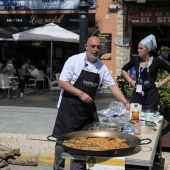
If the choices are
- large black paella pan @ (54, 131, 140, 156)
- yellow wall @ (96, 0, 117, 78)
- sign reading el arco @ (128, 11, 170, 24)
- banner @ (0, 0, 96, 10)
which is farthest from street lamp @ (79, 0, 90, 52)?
banner @ (0, 0, 96, 10)

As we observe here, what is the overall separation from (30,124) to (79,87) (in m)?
4.31

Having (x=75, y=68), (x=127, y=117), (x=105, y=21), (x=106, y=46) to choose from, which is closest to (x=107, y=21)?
(x=105, y=21)

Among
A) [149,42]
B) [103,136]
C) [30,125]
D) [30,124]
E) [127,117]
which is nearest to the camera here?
[103,136]

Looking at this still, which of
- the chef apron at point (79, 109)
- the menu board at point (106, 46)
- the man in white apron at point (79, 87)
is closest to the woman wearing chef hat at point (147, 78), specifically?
the man in white apron at point (79, 87)

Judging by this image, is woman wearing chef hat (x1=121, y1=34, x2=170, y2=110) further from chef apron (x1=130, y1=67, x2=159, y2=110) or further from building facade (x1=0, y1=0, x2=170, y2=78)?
building facade (x1=0, y1=0, x2=170, y2=78)

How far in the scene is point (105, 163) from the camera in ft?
9.20

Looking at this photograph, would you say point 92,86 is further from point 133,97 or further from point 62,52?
point 62,52

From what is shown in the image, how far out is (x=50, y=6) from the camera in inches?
654

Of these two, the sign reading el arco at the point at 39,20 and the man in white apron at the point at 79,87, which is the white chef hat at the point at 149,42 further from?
the sign reading el arco at the point at 39,20

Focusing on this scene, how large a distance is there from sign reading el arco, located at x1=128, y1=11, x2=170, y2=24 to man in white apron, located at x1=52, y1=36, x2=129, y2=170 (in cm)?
1152

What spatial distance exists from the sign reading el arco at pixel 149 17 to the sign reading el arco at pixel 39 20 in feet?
6.04

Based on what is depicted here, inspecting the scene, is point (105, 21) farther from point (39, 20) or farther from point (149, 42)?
point (149, 42)

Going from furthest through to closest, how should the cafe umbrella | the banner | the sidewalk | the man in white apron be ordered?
the banner, the cafe umbrella, the sidewalk, the man in white apron

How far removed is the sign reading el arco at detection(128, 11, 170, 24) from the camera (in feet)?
49.0
